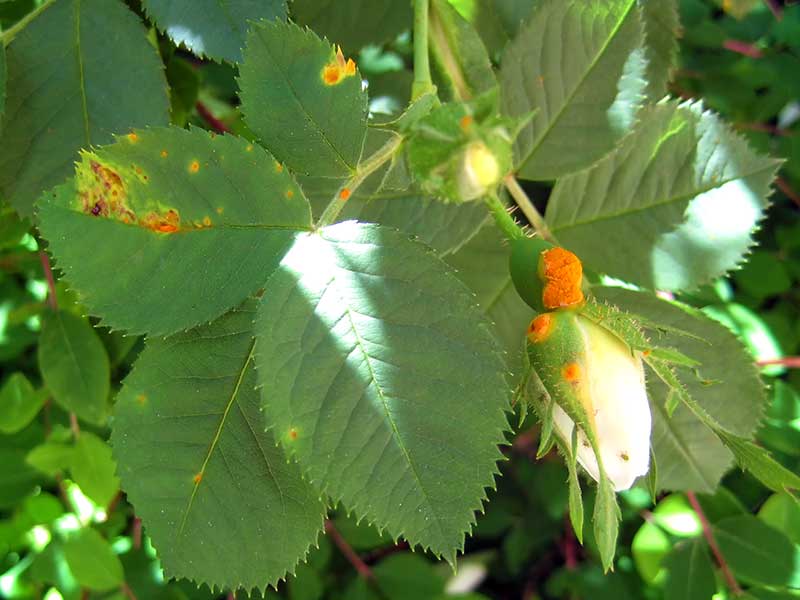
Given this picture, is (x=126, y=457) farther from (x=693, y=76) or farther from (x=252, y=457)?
(x=693, y=76)

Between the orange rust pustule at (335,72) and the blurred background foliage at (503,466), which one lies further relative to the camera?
the blurred background foliage at (503,466)

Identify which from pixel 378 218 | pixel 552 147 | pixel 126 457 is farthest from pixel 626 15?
pixel 126 457

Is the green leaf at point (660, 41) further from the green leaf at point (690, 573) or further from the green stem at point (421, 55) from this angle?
the green leaf at point (690, 573)

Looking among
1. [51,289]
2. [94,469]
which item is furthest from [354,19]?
[94,469]

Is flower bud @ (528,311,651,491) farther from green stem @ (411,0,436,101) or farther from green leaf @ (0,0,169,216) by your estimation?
green leaf @ (0,0,169,216)

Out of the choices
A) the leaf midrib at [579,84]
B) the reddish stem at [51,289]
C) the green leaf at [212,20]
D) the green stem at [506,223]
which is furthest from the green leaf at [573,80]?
the reddish stem at [51,289]
